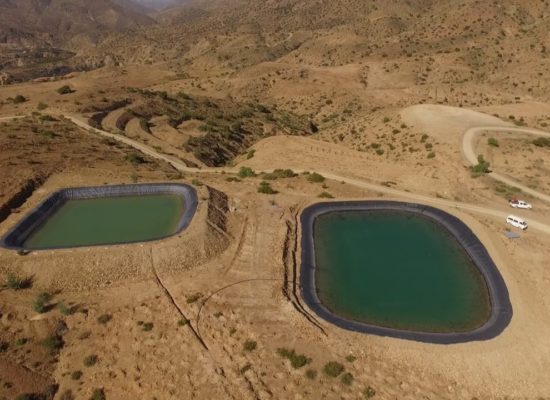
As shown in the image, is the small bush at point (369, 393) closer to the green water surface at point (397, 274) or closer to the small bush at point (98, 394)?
the green water surface at point (397, 274)

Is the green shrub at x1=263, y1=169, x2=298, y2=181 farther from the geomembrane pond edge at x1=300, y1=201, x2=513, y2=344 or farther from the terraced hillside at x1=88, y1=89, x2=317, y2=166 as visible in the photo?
the terraced hillside at x1=88, y1=89, x2=317, y2=166

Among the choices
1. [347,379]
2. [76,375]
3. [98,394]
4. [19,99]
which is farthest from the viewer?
[19,99]

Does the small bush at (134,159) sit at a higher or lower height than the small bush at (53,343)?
higher

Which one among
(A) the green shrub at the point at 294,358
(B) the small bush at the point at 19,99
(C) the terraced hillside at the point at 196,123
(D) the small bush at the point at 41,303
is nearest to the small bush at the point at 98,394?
(D) the small bush at the point at 41,303

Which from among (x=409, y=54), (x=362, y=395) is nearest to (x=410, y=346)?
(x=362, y=395)

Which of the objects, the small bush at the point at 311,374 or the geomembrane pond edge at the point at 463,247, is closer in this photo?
the small bush at the point at 311,374

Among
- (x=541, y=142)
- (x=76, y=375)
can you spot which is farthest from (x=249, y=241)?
(x=541, y=142)

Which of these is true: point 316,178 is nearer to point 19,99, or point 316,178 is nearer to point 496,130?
point 496,130

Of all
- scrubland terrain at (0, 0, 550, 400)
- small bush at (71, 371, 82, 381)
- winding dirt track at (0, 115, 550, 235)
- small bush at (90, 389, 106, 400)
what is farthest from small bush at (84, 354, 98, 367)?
winding dirt track at (0, 115, 550, 235)
